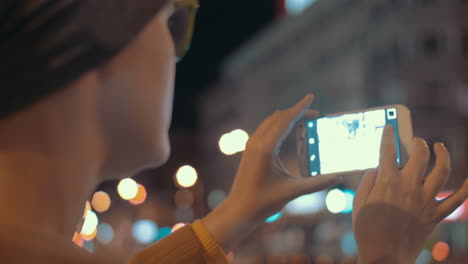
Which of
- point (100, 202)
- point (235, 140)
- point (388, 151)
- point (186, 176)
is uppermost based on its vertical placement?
point (100, 202)

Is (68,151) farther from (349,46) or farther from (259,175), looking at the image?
(349,46)

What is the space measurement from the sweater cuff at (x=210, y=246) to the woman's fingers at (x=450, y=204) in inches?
40.5

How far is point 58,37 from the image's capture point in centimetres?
149

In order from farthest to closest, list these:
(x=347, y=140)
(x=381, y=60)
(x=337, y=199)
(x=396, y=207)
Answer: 1. (x=381, y=60)
2. (x=337, y=199)
3. (x=347, y=140)
4. (x=396, y=207)

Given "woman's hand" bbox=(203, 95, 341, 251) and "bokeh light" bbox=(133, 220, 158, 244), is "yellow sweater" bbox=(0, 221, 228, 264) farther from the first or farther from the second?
"bokeh light" bbox=(133, 220, 158, 244)

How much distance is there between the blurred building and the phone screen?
2991 centimetres

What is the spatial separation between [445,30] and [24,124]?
4451 cm

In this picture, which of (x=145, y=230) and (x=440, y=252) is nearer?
(x=145, y=230)

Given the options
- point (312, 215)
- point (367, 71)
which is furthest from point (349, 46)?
point (312, 215)

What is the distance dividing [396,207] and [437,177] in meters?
0.22

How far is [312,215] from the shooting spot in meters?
50.5

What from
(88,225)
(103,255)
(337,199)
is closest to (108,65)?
(103,255)

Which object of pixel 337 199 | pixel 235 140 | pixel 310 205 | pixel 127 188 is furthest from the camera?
pixel 310 205

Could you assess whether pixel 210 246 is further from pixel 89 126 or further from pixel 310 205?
pixel 310 205
